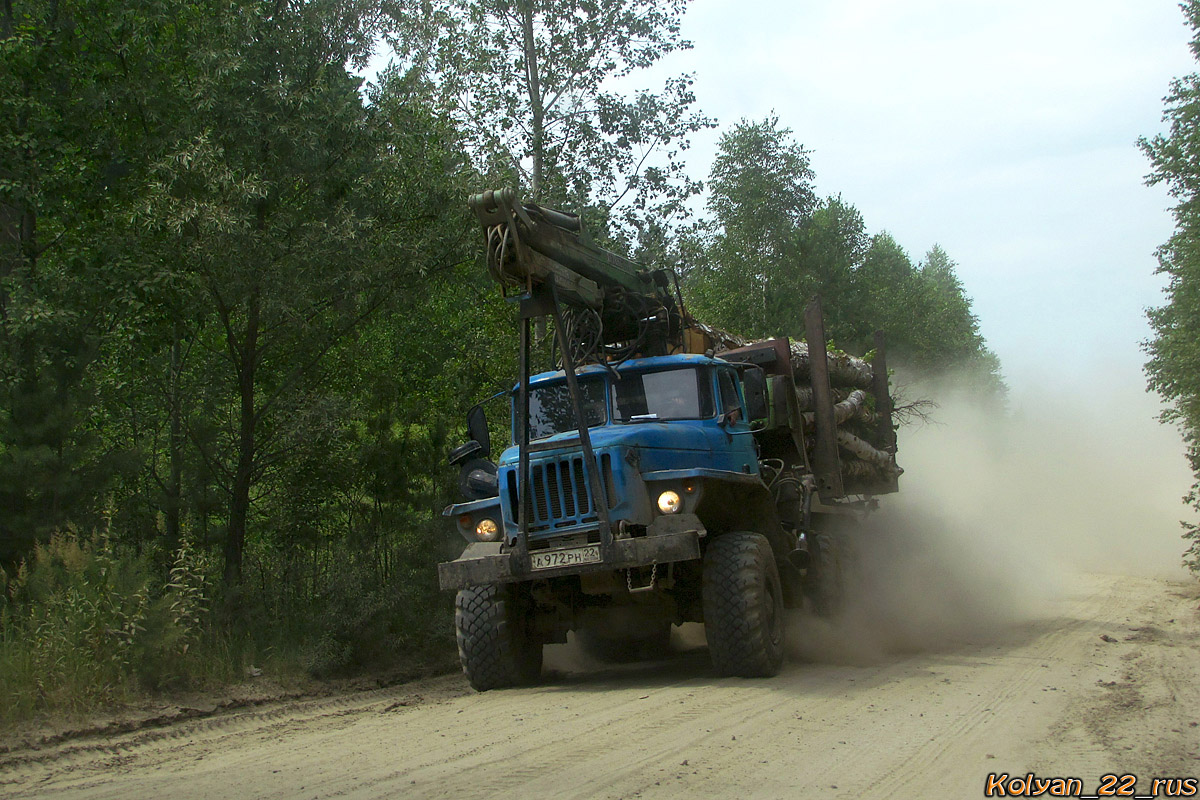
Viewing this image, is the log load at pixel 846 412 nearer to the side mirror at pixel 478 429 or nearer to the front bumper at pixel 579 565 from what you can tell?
the side mirror at pixel 478 429

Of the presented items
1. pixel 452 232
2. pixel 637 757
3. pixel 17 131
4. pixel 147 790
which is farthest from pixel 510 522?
pixel 17 131

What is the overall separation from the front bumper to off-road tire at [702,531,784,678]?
0.41 meters

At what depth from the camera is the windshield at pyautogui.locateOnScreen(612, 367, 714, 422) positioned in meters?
9.47

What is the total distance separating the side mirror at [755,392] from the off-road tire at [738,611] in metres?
1.69

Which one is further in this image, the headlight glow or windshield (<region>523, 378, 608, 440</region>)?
windshield (<region>523, 378, 608, 440</region>)

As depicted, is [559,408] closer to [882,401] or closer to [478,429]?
[478,429]

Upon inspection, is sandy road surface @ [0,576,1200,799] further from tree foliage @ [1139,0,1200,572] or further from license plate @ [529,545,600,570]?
tree foliage @ [1139,0,1200,572]

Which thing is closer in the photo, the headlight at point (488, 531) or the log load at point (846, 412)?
the headlight at point (488, 531)

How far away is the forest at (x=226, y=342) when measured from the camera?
375 inches

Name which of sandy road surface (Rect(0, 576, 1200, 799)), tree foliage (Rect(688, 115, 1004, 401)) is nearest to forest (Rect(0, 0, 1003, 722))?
sandy road surface (Rect(0, 576, 1200, 799))

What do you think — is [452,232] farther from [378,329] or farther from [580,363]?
[580,363]

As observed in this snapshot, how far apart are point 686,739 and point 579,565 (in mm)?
2295

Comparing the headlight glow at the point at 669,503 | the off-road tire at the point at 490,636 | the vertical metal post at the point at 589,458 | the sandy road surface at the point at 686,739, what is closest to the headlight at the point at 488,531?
the off-road tire at the point at 490,636

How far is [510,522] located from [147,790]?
402 centimetres
